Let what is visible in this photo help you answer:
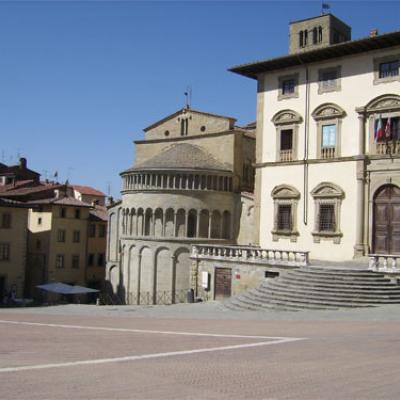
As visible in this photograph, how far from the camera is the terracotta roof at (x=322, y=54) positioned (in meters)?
29.7

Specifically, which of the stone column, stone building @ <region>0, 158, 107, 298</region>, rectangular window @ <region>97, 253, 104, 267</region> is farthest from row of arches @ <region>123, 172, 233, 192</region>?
rectangular window @ <region>97, 253, 104, 267</region>

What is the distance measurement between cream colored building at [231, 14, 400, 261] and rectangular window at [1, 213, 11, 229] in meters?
24.4

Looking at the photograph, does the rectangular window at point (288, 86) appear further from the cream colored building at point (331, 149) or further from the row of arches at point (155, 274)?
the row of arches at point (155, 274)

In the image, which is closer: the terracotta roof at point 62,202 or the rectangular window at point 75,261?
the terracotta roof at point 62,202

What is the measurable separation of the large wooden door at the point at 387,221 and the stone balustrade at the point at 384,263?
442 centimetres

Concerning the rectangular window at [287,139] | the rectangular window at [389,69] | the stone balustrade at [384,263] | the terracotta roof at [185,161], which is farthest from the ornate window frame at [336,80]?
the terracotta roof at [185,161]

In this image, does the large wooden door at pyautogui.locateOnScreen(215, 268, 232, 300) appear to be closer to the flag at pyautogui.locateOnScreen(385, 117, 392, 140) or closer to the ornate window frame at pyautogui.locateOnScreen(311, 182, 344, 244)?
the ornate window frame at pyautogui.locateOnScreen(311, 182, 344, 244)

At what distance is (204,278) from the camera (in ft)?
112

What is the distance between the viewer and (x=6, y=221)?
49469 millimetres

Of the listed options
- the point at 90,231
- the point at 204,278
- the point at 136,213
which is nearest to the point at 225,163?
the point at 136,213

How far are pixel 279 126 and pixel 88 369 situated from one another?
25919 mm

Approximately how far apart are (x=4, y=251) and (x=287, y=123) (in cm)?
2819

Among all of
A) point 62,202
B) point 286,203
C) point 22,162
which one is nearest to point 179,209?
point 286,203

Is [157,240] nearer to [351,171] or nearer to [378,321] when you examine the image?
[351,171]
